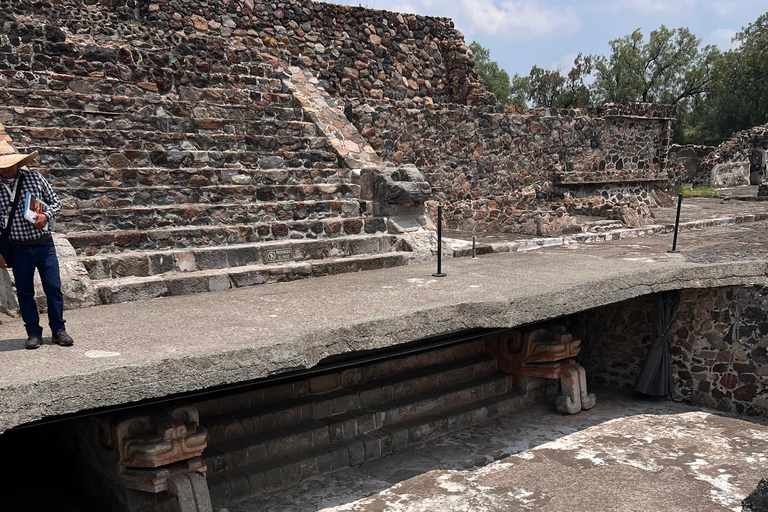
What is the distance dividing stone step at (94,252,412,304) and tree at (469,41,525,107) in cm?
3321

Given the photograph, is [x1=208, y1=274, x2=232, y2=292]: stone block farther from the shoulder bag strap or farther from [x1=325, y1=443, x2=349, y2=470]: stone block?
the shoulder bag strap

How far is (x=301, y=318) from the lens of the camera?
4.19 meters

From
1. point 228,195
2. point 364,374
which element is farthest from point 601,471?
point 228,195

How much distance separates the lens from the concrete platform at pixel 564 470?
465 cm

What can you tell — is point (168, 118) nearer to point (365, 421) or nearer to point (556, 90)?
point (365, 421)

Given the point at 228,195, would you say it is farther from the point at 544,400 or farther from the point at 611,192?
the point at 611,192

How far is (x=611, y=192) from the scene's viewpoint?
1324 centimetres

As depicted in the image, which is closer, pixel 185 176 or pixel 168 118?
pixel 185 176

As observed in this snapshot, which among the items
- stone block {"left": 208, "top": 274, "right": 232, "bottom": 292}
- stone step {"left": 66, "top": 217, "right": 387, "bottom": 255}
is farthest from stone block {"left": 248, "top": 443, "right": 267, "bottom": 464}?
stone step {"left": 66, "top": 217, "right": 387, "bottom": 255}

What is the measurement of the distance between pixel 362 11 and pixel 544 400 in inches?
360

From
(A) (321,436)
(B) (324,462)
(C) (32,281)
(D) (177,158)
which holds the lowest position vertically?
(B) (324,462)

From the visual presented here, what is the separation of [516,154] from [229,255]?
701 centimetres

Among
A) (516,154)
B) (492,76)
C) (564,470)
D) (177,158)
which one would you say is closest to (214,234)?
(177,158)

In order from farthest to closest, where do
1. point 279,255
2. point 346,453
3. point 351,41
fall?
1. point 351,41
2. point 279,255
3. point 346,453
